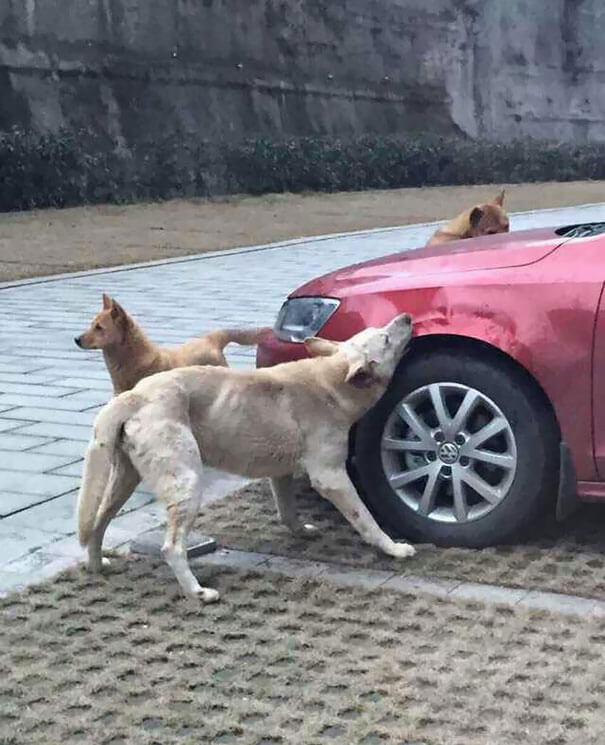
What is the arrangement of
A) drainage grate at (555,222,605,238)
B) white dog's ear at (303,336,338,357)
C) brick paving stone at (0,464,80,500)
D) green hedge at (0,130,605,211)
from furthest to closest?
green hedge at (0,130,605,211), brick paving stone at (0,464,80,500), drainage grate at (555,222,605,238), white dog's ear at (303,336,338,357)

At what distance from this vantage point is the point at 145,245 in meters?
16.9

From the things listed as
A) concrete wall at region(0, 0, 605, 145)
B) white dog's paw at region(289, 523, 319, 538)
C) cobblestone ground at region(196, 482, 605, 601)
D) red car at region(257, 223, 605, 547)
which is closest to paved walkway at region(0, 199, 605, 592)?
cobblestone ground at region(196, 482, 605, 601)

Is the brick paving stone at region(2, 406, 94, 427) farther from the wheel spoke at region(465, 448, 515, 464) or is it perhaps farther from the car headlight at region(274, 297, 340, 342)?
the wheel spoke at region(465, 448, 515, 464)

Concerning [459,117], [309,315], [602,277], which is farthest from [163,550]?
[459,117]

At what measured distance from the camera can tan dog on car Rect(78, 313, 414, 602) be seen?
463 centimetres

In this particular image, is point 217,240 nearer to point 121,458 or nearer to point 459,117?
point 121,458

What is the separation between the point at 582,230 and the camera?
558 centimetres

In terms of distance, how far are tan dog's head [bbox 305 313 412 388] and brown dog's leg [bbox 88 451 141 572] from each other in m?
0.88

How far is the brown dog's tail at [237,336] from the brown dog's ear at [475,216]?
2.77 meters

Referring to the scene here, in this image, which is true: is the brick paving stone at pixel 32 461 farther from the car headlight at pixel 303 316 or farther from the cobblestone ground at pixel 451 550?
the car headlight at pixel 303 316

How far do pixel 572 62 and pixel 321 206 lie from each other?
23048 millimetres

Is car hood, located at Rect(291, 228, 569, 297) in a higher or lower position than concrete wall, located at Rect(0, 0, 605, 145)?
lower

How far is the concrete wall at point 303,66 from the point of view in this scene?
25.2 metres

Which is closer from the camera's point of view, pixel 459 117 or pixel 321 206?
pixel 321 206
